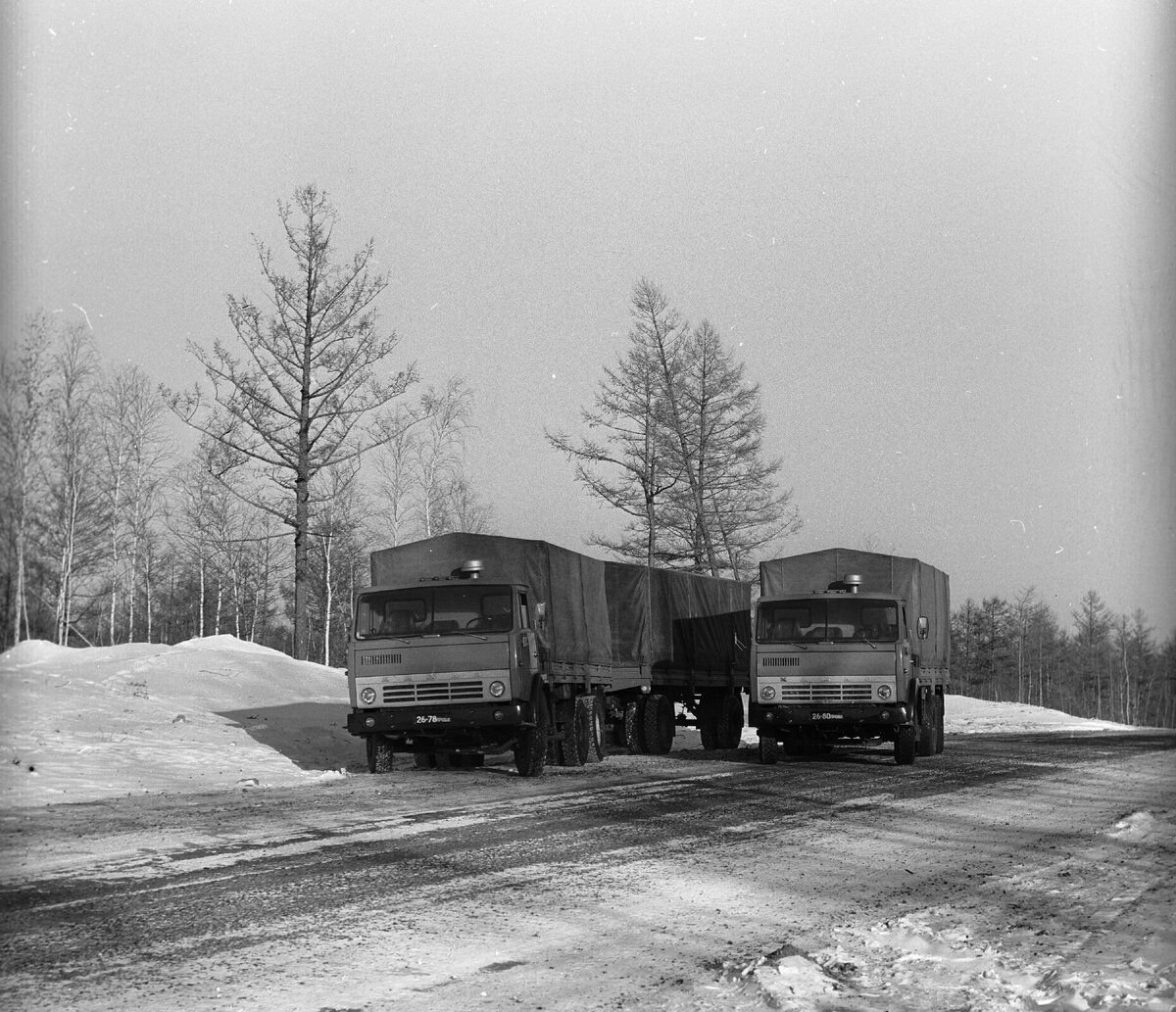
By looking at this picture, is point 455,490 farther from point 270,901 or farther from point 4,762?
point 270,901

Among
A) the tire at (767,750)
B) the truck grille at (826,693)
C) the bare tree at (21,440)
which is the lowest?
the tire at (767,750)

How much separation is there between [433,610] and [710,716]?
10151 mm

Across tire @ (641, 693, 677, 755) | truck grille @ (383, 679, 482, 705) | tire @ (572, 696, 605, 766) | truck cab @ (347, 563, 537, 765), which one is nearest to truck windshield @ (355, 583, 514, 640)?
truck cab @ (347, 563, 537, 765)

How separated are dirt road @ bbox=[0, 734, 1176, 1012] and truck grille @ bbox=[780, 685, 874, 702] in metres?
4.44

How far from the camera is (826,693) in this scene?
18.9 m

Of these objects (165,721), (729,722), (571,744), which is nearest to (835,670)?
(571,744)

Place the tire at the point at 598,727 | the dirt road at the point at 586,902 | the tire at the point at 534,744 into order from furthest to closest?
the tire at the point at 598,727, the tire at the point at 534,744, the dirt road at the point at 586,902

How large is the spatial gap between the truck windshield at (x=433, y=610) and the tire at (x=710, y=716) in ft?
31.3

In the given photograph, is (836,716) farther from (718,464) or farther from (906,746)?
(718,464)

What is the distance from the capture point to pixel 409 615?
16438 millimetres

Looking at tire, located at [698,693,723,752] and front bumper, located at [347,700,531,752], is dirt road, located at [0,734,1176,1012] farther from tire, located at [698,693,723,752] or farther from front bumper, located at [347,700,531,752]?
A: tire, located at [698,693,723,752]

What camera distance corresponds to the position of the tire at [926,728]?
68.3ft

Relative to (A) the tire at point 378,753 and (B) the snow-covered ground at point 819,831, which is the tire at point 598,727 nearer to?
(B) the snow-covered ground at point 819,831

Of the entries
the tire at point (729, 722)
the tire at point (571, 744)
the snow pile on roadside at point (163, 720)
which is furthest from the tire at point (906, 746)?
the snow pile on roadside at point (163, 720)
